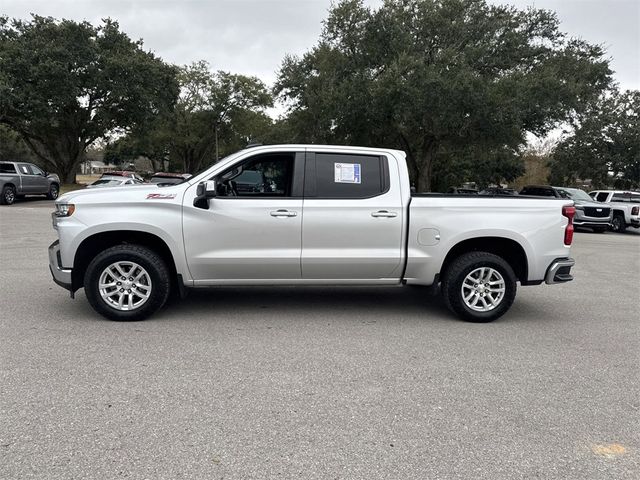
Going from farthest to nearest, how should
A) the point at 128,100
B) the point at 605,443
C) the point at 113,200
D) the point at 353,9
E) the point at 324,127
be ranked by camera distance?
the point at 128,100 < the point at 324,127 < the point at 353,9 < the point at 113,200 < the point at 605,443

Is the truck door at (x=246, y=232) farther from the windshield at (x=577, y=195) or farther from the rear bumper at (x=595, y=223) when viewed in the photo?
the windshield at (x=577, y=195)

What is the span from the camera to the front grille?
19969 mm

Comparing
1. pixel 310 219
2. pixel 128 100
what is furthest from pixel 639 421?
pixel 128 100

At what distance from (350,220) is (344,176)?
0.51 metres

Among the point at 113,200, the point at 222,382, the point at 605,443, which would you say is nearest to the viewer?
the point at 605,443

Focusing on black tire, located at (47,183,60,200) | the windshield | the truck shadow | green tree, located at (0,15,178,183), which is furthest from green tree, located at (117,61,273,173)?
the truck shadow

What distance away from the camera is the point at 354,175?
5688mm

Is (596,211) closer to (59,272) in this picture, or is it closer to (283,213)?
(283,213)

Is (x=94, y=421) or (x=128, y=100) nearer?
(x=94, y=421)

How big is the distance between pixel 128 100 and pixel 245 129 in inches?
756

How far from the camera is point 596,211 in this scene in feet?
65.9

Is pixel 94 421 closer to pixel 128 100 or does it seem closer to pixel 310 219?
pixel 310 219

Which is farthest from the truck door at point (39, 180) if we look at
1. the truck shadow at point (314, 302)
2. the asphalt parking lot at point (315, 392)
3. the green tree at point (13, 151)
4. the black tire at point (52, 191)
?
the green tree at point (13, 151)

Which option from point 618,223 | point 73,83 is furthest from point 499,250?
point 73,83
